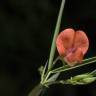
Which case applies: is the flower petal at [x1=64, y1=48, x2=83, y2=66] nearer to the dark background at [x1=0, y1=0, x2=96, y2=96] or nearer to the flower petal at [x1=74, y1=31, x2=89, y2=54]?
the flower petal at [x1=74, y1=31, x2=89, y2=54]

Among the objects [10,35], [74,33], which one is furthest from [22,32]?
[74,33]

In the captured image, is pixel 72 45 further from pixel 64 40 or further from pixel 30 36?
pixel 30 36

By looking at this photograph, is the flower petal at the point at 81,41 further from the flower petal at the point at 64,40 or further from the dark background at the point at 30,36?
the dark background at the point at 30,36

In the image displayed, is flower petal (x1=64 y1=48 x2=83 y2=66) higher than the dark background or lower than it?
higher

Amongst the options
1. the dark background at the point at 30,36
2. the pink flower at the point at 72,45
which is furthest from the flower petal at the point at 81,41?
the dark background at the point at 30,36

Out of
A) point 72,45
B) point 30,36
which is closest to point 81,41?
point 72,45

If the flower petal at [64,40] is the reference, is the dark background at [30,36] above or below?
below

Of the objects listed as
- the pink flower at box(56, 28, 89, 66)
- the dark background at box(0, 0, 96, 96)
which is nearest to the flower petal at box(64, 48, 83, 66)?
the pink flower at box(56, 28, 89, 66)

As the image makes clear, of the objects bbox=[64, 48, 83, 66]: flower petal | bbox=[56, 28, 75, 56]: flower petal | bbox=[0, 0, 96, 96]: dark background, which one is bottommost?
bbox=[0, 0, 96, 96]: dark background
